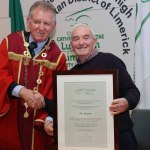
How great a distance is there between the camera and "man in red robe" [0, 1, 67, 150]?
6.27 feet

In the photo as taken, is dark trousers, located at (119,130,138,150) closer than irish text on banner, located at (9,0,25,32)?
Yes

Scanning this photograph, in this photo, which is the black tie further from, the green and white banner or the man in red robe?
the green and white banner

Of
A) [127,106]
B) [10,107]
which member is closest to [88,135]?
[127,106]

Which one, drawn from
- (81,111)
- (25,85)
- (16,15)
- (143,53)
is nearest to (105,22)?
(143,53)

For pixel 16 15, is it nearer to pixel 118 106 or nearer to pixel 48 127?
pixel 48 127

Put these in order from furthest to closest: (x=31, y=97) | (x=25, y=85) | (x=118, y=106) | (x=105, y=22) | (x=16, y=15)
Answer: (x=16, y=15), (x=105, y=22), (x=25, y=85), (x=31, y=97), (x=118, y=106)

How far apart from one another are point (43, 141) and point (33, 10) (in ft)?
2.53

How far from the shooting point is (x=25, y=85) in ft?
6.26

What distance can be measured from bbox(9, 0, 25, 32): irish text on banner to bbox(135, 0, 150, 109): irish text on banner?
1.16 meters

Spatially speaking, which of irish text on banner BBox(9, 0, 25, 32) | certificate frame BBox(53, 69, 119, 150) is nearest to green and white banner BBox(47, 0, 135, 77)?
irish text on banner BBox(9, 0, 25, 32)

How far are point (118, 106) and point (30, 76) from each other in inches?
22.4

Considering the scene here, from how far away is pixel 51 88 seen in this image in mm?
1944

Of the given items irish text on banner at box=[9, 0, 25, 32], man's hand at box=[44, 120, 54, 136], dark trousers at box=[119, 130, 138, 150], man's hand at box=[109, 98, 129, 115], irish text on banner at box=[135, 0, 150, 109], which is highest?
irish text on banner at box=[9, 0, 25, 32]

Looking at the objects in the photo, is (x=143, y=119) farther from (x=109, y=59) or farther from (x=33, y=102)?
(x=33, y=102)
